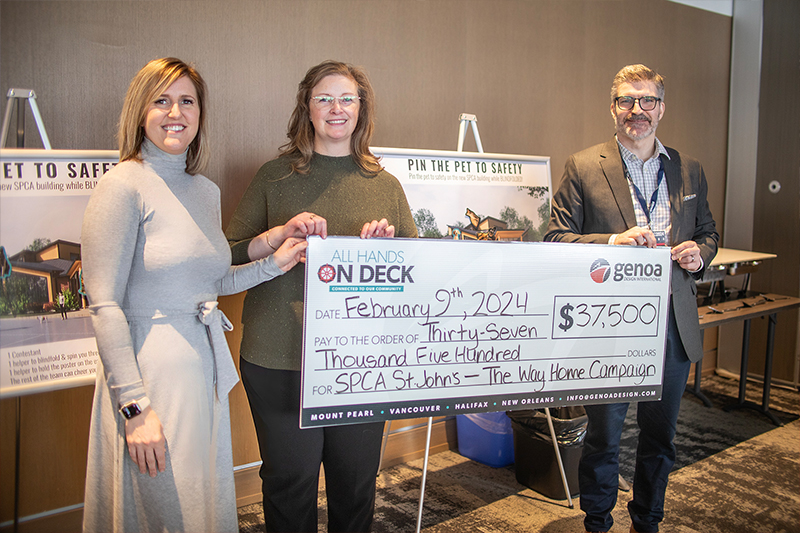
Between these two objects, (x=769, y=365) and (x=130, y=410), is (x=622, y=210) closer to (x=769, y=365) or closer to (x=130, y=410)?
(x=130, y=410)

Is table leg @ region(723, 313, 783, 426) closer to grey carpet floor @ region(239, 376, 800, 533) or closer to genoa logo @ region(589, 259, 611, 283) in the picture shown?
grey carpet floor @ region(239, 376, 800, 533)

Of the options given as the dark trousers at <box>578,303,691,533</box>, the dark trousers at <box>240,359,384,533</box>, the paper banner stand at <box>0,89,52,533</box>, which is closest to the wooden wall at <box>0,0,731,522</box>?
the paper banner stand at <box>0,89,52,533</box>

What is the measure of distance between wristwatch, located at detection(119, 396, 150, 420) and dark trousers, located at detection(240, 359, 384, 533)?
34 cm

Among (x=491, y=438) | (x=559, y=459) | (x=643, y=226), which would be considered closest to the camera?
(x=643, y=226)

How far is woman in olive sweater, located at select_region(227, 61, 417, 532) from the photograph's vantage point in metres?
1.56

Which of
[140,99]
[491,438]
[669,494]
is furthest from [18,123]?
[669,494]

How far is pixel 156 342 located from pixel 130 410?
6.8 inches

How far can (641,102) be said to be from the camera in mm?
2016

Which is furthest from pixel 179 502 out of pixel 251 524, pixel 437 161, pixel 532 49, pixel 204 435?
pixel 532 49

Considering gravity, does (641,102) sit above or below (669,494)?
above

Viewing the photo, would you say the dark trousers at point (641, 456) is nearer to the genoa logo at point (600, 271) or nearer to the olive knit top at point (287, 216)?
the genoa logo at point (600, 271)

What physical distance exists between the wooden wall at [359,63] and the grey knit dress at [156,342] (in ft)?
3.20

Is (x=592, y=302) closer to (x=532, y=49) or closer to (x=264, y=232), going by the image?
(x=264, y=232)

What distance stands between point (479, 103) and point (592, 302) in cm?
183
